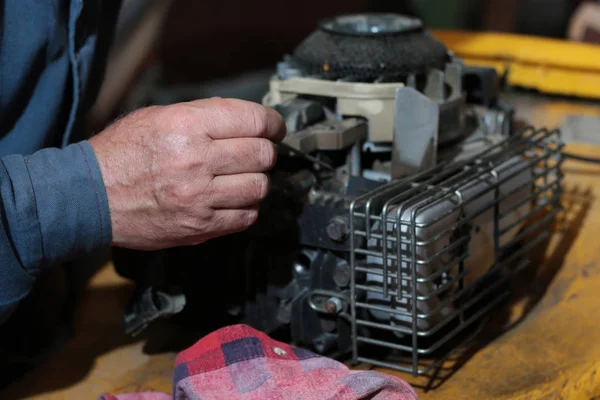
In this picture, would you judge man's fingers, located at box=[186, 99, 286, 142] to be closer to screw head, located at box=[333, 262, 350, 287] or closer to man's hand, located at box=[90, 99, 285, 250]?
man's hand, located at box=[90, 99, 285, 250]

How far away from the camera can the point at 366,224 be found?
2.82 feet

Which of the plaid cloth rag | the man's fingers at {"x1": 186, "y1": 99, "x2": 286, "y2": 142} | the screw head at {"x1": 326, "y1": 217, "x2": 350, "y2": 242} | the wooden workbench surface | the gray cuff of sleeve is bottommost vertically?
the wooden workbench surface

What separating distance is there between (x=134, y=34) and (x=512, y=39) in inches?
67.7

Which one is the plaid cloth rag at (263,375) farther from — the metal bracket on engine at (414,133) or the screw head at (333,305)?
the metal bracket on engine at (414,133)

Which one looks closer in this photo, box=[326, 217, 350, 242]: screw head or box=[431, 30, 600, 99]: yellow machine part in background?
box=[326, 217, 350, 242]: screw head

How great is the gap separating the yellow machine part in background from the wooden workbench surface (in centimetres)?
53

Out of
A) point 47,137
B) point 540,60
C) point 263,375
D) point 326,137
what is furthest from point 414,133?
point 540,60

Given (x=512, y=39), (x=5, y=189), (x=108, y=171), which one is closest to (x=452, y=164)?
(x=108, y=171)

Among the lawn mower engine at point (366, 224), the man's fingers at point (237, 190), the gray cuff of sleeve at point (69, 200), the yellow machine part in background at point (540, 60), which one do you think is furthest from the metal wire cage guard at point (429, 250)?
the yellow machine part in background at point (540, 60)

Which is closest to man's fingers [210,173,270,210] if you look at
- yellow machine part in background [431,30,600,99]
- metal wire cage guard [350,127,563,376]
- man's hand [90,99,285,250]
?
man's hand [90,99,285,250]

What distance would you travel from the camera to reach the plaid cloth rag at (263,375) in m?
0.77

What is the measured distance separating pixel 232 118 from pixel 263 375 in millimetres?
274

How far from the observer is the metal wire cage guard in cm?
85

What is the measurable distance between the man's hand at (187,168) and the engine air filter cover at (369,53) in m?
0.20
